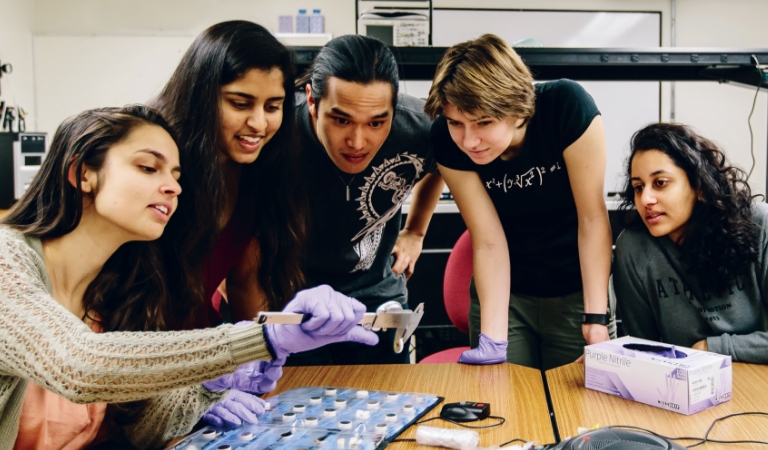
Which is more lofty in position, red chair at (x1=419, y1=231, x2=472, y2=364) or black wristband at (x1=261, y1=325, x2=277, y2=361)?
black wristband at (x1=261, y1=325, x2=277, y2=361)

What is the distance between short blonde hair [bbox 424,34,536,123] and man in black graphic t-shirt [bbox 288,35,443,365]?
0.13 metres

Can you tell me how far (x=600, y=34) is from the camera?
4566mm

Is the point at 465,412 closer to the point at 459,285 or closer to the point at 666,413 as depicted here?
the point at 666,413

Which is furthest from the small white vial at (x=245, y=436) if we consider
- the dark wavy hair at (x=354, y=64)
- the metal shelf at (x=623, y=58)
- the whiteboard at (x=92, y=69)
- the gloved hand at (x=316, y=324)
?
the whiteboard at (x=92, y=69)

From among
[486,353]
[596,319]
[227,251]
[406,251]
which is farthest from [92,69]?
[596,319]

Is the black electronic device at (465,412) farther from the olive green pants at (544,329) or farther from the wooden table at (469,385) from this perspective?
Result: the olive green pants at (544,329)

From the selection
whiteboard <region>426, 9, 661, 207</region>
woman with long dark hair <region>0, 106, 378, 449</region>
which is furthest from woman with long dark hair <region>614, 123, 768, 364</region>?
whiteboard <region>426, 9, 661, 207</region>

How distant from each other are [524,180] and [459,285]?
0.59 metres

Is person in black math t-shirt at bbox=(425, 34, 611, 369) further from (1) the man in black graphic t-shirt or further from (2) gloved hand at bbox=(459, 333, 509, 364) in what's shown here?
(1) the man in black graphic t-shirt

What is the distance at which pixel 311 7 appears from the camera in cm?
454

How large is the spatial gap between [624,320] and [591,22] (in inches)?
145

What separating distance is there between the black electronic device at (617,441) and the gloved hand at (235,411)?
50 centimetres

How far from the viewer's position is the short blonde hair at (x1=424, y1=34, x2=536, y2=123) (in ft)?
4.30

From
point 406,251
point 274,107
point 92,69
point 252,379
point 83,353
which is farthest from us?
point 92,69
